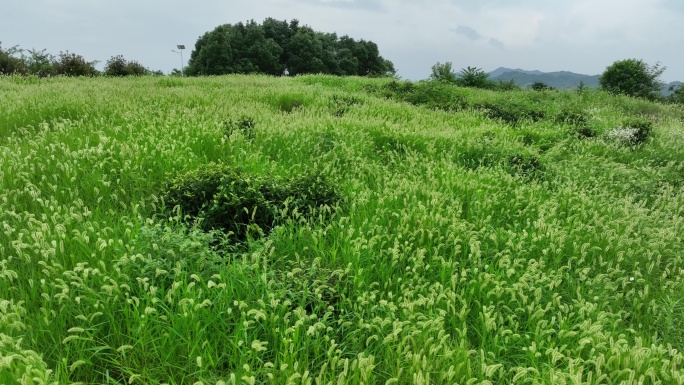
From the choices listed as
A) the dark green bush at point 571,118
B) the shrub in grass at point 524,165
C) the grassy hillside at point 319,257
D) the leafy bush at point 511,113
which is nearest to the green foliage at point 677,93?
the leafy bush at point 511,113

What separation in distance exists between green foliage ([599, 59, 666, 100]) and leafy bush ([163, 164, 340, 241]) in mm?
50177

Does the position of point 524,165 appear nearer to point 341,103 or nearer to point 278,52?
point 341,103

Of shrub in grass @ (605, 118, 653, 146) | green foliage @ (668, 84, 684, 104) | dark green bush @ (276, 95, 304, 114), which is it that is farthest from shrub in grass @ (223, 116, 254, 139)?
green foliage @ (668, 84, 684, 104)

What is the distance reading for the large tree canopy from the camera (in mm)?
53719

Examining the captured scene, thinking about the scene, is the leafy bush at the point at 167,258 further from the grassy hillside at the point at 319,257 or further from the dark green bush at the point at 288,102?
the dark green bush at the point at 288,102

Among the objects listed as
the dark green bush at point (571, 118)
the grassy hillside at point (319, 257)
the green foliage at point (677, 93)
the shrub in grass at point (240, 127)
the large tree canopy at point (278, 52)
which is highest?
the large tree canopy at point (278, 52)

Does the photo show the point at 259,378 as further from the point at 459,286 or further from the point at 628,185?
the point at 628,185

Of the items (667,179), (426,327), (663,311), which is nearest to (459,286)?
(426,327)

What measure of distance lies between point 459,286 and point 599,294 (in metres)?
1.44

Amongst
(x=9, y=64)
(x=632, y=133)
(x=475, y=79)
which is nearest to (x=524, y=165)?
(x=632, y=133)

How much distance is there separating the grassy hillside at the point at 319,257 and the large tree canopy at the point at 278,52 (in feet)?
145

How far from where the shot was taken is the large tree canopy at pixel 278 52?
5372 cm

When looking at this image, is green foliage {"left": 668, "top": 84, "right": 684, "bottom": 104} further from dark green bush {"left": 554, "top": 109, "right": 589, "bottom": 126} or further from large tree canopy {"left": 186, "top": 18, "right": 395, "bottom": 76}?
dark green bush {"left": 554, "top": 109, "right": 589, "bottom": 126}

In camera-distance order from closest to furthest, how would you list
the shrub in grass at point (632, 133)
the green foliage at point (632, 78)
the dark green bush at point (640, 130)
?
the shrub in grass at point (632, 133), the dark green bush at point (640, 130), the green foliage at point (632, 78)
